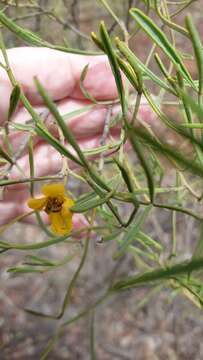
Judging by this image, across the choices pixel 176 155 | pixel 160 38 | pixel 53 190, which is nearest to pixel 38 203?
pixel 53 190

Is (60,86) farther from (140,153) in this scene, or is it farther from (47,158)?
(140,153)

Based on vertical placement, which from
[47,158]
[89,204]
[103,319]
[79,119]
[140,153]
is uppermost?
[140,153]

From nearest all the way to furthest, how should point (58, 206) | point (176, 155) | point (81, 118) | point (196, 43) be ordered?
point (176, 155)
point (196, 43)
point (58, 206)
point (81, 118)

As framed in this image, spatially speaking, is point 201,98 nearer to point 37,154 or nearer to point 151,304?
point 37,154

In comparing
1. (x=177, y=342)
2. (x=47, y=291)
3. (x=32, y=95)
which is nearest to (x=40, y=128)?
(x=32, y=95)

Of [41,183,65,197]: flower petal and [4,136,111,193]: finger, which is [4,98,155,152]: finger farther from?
[41,183,65,197]: flower petal

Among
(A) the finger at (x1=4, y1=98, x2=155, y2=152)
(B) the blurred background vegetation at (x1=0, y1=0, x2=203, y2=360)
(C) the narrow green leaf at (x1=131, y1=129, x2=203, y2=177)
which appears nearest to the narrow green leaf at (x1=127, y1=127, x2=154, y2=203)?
(C) the narrow green leaf at (x1=131, y1=129, x2=203, y2=177)

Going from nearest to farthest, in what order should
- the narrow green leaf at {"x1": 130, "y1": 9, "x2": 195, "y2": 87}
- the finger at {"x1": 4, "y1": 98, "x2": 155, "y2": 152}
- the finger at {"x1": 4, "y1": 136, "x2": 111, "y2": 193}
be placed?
the narrow green leaf at {"x1": 130, "y1": 9, "x2": 195, "y2": 87} → the finger at {"x1": 4, "y1": 98, "x2": 155, "y2": 152} → the finger at {"x1": 4, "y1": 136, "x2": 111, "y2": 193}
